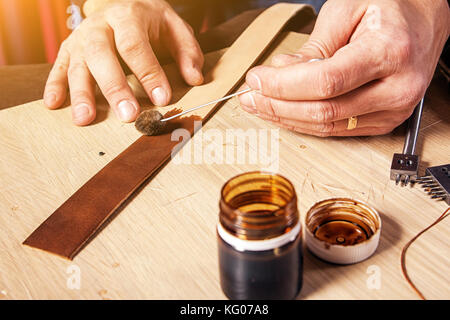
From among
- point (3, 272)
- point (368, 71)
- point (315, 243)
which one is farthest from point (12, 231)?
point (368, 71)

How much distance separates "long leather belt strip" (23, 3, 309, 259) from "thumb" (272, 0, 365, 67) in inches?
10.1

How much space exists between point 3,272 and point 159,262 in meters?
0.24

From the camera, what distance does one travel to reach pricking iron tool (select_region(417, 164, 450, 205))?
0.82 meters

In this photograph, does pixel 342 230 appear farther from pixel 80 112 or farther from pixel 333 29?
pixel 80 112

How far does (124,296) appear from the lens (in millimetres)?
665

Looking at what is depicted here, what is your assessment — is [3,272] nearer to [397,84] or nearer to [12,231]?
[12,231]

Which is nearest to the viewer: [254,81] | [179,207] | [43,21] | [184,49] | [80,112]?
[179,207]

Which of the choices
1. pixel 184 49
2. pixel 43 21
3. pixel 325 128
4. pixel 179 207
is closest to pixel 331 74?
pixel 325 128

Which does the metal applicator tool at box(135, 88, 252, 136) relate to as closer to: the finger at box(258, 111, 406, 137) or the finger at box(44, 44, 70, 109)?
the finger at box(258, 111, 406, 137)

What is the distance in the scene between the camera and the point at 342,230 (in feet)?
2.43

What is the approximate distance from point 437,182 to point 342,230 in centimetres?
23
